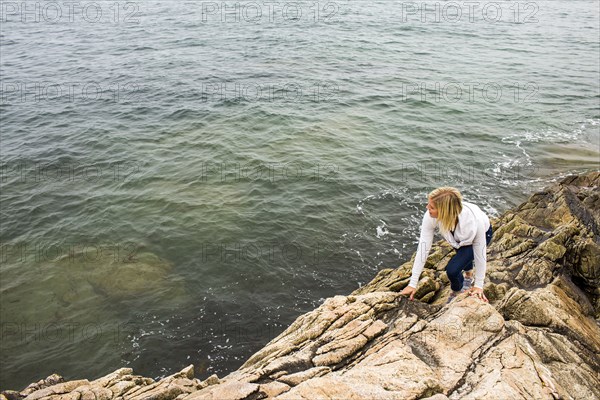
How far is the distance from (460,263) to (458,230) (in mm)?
918

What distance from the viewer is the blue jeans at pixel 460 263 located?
7.79 m

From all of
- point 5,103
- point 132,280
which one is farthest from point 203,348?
point 5,103

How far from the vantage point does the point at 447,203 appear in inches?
276

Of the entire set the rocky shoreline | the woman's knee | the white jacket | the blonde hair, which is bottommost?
the rocky shoreline

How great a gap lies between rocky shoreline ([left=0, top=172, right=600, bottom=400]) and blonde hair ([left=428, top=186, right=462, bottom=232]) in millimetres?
1723

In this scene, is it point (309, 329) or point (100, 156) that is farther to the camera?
point (100, 156)

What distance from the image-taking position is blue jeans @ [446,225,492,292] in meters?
7.79

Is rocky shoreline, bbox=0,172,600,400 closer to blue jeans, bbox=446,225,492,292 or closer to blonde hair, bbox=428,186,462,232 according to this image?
blue jeans, bbox=446,225,492,292

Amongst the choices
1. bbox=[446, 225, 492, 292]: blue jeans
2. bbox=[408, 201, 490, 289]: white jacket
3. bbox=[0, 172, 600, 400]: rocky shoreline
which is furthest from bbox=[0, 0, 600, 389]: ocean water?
bbox=[408, 201, 490, 289]: white jacket

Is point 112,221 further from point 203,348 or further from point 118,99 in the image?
point 118,99

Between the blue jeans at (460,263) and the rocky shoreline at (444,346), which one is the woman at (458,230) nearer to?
the blue jeans at (460,263)

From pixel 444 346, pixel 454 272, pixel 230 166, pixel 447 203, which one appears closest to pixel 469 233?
pixel 447 203

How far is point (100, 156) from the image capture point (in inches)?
877

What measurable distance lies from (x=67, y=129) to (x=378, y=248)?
19909mm
